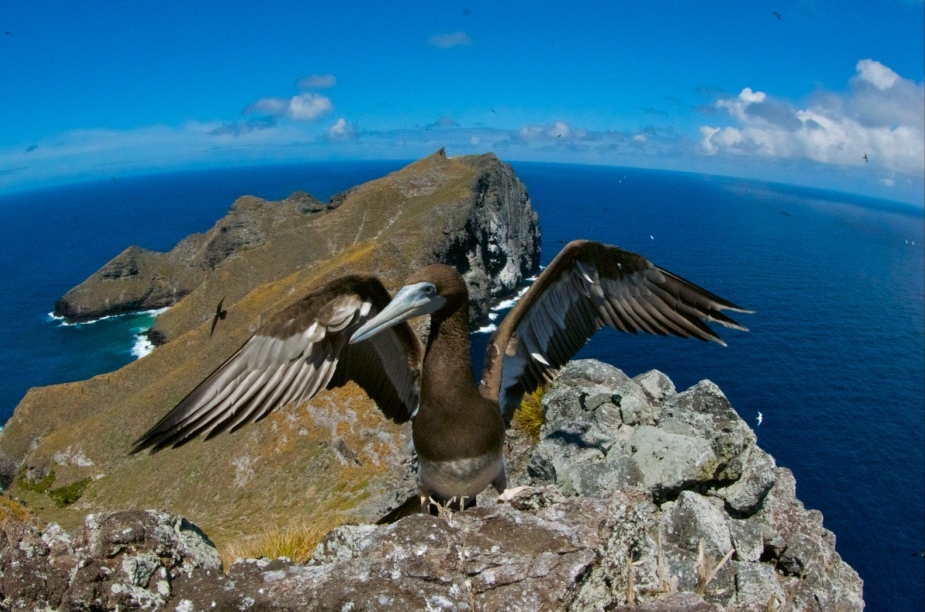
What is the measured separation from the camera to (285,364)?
669 cm

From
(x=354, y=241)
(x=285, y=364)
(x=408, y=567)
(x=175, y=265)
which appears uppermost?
(x=285, y=364)

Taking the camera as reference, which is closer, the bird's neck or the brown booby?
the brown booby

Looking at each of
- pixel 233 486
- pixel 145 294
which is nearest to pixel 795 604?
pixel 233 486

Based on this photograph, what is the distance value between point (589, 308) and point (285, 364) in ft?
13.8

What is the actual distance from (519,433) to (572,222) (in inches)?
5892

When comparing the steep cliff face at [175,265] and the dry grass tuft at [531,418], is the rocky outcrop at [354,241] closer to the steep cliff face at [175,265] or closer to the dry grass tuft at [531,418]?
the steep cliff face at [175,265]

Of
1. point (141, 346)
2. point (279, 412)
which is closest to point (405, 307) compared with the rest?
point (279, 412)

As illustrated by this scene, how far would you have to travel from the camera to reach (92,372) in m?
80.4

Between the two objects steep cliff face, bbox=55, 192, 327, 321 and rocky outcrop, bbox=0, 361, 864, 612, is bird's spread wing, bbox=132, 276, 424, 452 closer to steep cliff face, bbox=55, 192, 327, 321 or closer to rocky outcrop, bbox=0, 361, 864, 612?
rocky outcrop, bbox=0, 361, 864, 612

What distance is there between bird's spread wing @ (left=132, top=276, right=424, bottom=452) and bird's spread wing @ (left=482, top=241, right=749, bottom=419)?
1.57 metres

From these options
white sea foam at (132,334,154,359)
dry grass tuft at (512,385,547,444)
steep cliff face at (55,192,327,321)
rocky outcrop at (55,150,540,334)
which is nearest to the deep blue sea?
white sea foam at (132,334,154,359)

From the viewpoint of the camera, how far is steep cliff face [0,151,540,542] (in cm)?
3522

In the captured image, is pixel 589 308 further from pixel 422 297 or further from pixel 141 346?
pixel 141 346

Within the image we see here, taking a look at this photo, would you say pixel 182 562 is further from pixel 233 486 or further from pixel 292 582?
pixel 233 486
